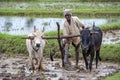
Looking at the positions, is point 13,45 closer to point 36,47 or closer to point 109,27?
point 36,47

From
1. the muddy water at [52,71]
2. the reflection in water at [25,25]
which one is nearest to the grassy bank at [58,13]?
the reflection in water at [25,25]

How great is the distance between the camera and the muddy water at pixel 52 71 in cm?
905

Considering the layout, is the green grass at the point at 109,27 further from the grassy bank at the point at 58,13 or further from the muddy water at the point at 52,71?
the grassy bank at the point at 58,13

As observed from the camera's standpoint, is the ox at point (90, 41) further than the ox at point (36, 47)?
No

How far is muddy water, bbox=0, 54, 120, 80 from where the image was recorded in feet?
29.7

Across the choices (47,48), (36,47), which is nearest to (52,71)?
(36,47)

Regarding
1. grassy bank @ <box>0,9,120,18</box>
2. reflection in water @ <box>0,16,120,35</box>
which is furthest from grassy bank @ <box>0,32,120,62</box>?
grassy bank @ <box>0,9,120,18</box>

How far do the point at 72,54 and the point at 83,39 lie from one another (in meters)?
2.71

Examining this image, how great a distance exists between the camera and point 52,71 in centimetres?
995

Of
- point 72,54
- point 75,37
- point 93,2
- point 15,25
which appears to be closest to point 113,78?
point 75,37

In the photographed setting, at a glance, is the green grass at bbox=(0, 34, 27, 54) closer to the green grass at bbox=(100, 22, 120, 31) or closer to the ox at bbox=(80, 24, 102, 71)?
the ox at bbox=(80, 24, 102, 71)

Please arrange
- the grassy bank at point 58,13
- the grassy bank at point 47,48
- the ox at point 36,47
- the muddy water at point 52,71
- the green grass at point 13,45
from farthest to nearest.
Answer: the grassy bank at point 58,13 → the green grass at point 13,45 → the grassy bank at point 47,48 → the ox at point 36,47 → the muddy water at point 52,71

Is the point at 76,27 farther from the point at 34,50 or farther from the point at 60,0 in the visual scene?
the point at 60,0

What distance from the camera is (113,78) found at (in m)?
8.50
